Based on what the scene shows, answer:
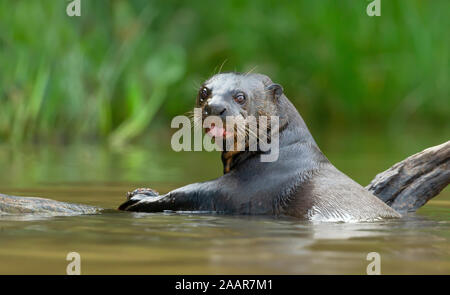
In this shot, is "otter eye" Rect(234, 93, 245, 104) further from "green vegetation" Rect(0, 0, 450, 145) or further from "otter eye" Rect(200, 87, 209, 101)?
"green vegetation" Rect(0, 0, 450, 145)

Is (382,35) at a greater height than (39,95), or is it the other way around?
(382,35)

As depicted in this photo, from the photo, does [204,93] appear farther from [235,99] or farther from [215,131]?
[215,131]

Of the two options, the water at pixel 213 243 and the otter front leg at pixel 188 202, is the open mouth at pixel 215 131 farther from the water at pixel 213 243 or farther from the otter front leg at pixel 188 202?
the water at pixel 213 243

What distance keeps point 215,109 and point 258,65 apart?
9.20m

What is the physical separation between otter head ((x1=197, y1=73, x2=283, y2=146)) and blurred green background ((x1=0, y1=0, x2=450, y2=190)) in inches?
214

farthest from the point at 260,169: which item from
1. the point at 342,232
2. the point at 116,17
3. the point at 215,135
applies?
the point at 116,17

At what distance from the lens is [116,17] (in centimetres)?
1155

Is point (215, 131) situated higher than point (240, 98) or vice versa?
point (240, 98)

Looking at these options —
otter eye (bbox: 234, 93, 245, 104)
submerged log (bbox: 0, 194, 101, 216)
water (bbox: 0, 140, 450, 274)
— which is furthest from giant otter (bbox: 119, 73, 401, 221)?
submerged log (bbox: 0, 194, 101, 216)

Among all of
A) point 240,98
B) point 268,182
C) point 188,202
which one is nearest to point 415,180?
point 268,182

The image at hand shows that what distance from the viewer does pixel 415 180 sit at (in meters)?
5.64
